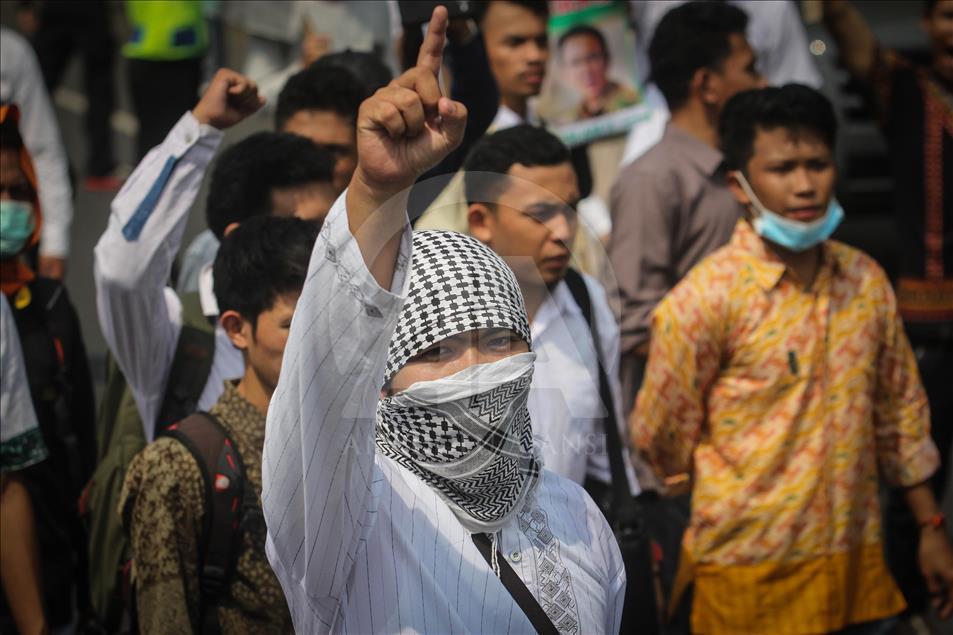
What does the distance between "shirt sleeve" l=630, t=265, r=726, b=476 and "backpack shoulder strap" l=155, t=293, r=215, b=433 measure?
1.27 metres

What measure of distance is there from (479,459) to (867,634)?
2.18m

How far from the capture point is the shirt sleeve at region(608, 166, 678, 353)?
176 inches

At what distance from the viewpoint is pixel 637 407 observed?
13.2 ft

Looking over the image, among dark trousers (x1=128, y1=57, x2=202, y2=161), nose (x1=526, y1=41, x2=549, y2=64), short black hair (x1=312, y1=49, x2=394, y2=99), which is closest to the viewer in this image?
short black hair (x1=312, y1=49, x2=394, y2=99)

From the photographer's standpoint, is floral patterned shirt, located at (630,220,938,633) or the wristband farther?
the wristband

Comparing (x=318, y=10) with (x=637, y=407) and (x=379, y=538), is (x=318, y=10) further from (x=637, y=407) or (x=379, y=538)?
(x=379, y=538)

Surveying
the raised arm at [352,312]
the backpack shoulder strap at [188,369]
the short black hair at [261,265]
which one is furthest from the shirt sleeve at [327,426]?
the backpack shoulder strap at [188,369]

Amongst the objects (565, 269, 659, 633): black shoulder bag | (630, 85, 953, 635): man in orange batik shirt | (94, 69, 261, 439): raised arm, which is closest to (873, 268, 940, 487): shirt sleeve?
(630, 85, 953, 635): man in orange batik shirt

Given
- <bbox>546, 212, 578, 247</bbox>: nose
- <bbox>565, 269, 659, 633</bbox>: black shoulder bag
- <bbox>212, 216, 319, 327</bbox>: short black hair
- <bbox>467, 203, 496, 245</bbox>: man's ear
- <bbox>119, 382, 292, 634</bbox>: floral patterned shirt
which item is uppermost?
<bbox>467, 203, 496, 245</bbox>: man's ear

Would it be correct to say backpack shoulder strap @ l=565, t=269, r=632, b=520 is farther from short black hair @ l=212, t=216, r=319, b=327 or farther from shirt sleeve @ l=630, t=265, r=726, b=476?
short black hair @ l=212, t=216, r=319, b=327

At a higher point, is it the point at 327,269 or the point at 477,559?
the point at 327,269

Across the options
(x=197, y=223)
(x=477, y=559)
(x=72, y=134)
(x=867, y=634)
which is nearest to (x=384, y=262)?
(x=477, y=559)

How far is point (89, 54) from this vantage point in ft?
30.1

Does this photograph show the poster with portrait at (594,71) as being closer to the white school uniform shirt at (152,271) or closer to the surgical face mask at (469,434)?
the white school uniform shirt at (152,271)
